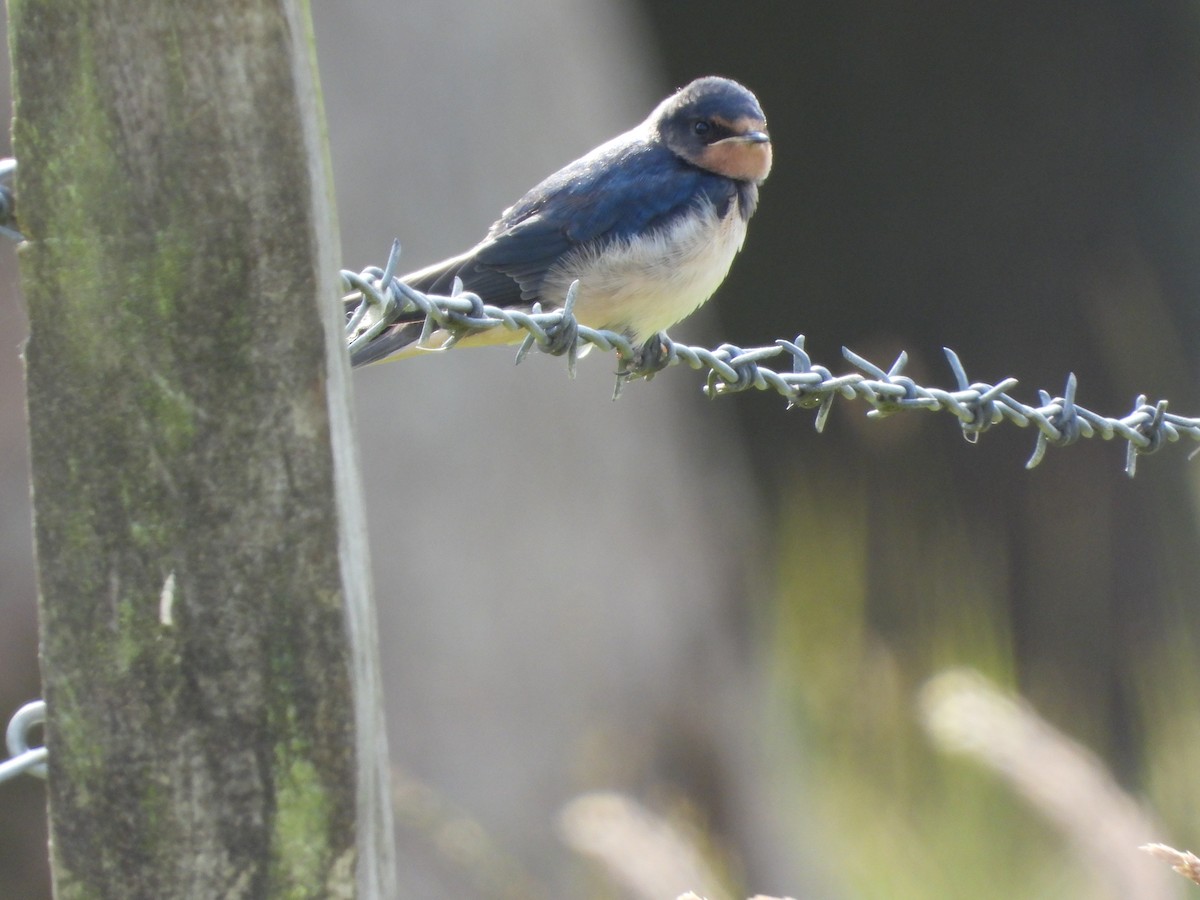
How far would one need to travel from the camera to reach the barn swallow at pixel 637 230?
11.2ft

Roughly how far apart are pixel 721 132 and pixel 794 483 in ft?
12.0

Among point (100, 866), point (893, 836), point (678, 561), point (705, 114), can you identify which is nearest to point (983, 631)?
point (893, 836)

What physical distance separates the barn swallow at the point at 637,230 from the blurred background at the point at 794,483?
167cm

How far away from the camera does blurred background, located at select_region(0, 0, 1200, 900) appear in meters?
5.12

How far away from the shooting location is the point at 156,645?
3.98 feet

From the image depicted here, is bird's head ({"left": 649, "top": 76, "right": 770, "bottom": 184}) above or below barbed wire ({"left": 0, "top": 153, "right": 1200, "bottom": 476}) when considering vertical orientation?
above

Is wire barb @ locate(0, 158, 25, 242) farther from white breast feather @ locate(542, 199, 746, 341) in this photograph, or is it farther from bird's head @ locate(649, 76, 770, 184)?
bird's head @ locate(649, 76, 770, 184)

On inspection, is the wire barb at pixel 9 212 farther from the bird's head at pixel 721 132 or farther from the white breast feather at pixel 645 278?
the bird's head at pixel 721 132

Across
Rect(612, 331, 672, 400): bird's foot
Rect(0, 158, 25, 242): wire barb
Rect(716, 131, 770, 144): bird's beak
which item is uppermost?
Rect(716, 131, 770, 144): bird's beak

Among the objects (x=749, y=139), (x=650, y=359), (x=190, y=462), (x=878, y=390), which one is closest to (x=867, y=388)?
(x=878, y=390)

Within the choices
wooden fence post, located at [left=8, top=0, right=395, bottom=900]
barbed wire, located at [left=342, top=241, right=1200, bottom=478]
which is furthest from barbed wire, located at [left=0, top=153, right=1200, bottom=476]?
wooden fence post, located at [left=8, top=0, right=395, bottom=900]

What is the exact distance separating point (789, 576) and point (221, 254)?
188 inches

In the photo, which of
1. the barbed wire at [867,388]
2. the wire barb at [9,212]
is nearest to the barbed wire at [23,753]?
the wire barb at [9,212]

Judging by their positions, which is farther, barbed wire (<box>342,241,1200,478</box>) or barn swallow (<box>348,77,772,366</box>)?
barn swallow (<box>348,77,772,366</box>)
